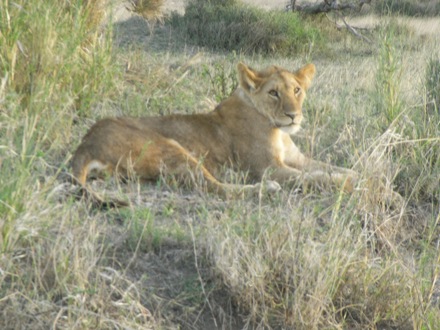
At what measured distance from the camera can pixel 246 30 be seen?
12.3 meters

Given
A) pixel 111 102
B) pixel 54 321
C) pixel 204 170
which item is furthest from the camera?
pixel 111 102

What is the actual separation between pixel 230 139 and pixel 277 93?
426 mm

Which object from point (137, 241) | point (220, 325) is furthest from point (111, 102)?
point (220, 325)

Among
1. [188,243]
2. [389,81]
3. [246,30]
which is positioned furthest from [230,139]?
[246,30]

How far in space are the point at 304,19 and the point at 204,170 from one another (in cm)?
878

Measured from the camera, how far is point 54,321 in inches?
147

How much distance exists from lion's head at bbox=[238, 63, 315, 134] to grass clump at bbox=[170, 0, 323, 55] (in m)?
5.12

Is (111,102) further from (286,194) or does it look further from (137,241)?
(137,241)

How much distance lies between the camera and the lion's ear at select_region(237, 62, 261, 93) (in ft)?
20.6

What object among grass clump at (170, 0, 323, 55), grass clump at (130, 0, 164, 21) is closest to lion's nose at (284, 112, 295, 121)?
grass clump at (170, 0, 323, 55)

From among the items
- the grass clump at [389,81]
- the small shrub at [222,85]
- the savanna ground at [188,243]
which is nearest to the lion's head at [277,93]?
the savanna ground at [188,243]

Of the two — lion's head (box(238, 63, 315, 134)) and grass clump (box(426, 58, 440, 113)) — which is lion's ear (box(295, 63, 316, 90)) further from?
grass clump (box(426, 58, 440, 113))

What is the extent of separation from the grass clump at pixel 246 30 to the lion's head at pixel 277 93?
5124 millimetres

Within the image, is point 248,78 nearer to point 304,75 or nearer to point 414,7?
point 304,75
